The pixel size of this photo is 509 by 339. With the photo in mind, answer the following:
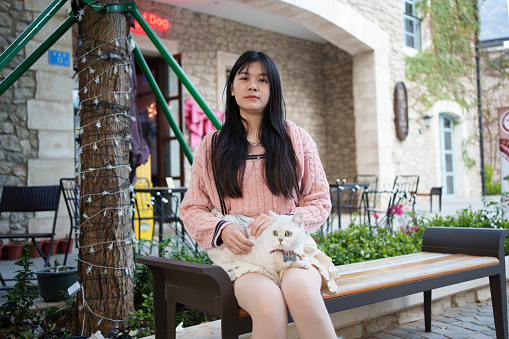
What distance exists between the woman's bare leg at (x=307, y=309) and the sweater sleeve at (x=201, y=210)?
0.34 meters

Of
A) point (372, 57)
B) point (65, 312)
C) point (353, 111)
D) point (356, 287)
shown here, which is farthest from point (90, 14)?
point (353, 111)

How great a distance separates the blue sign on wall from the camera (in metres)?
5.50

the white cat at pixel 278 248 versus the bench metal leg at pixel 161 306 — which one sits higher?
the white cat at pixel 278 248

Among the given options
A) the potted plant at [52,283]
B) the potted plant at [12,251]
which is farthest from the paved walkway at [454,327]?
the potted plant at [12,251]

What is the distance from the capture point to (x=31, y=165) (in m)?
5.34

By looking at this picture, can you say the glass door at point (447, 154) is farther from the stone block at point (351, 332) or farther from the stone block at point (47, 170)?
the stone block at point (351, 332)

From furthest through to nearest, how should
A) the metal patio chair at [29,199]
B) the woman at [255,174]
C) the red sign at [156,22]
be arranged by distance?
the red sign at [156,22]
the metal patio chair at [29,199]
the woman at [255,174]

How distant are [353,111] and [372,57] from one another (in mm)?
1396

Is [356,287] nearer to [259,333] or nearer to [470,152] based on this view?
[259,333]

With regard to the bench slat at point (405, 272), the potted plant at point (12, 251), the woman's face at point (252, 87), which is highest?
the woman's face at point (252, 87)

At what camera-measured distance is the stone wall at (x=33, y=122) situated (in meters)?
5.31

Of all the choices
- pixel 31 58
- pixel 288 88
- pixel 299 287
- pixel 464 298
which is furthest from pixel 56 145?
pixel 288 88

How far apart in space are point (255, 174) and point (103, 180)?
30.7 inches

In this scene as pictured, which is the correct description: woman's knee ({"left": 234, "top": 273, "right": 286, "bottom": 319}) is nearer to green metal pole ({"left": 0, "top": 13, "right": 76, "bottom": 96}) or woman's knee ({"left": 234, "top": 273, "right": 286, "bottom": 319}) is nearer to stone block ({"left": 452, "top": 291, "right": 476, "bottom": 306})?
green metal pole ({"left": 0, "top": 13, "right": 76, "bottom": 96})
